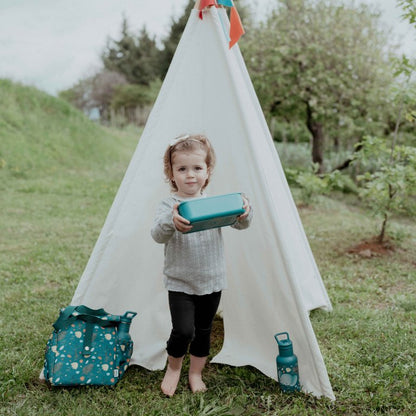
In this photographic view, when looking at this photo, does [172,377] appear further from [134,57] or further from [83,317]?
[134,57]

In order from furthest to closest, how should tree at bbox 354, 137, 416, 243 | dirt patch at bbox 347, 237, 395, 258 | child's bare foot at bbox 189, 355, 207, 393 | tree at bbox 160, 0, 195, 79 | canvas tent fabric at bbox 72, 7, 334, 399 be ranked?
tree at bbox 160, 0, 195, 79, dirt patch at bbox 347, 237, 395, 258, tree at bbox 354, 137, 416, 243, canvas tent fabric at bbox 72, 7, 334, 399, child's bare foot at bbox 189, 355, 207, 393

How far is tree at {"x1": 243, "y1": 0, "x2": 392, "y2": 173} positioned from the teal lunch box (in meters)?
8.53

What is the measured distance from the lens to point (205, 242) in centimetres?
260

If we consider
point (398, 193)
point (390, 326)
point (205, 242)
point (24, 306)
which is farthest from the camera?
point (398, 193)

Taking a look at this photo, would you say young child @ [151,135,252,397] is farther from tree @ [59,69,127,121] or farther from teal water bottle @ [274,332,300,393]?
tree @ [59,69,127,121]

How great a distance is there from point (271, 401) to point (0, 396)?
59.6 inches

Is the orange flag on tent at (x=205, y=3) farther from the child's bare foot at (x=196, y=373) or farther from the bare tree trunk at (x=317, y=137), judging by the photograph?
the bare tree trunk at (x=317, y=137)

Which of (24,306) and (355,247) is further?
(355,247)

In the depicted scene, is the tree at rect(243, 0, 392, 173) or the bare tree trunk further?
the bare tree trunk

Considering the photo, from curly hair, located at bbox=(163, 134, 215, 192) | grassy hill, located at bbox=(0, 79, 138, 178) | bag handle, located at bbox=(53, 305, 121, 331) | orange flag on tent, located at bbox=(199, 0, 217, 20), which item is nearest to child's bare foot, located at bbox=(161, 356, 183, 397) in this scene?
bag handle, located at bbox=(53, 305, 121, 331)

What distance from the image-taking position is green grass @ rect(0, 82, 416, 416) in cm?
259

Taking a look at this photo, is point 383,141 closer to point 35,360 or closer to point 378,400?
point 378,400

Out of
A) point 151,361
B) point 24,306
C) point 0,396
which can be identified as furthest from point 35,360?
point 24,306

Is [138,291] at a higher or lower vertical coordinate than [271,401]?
higher
